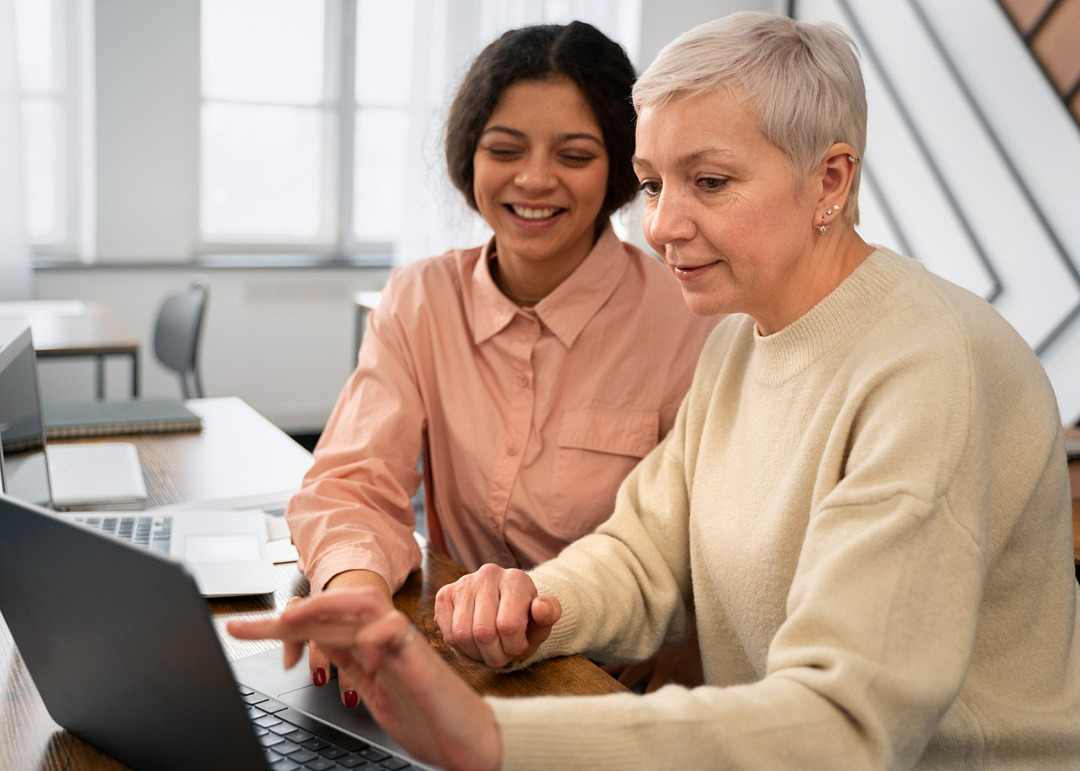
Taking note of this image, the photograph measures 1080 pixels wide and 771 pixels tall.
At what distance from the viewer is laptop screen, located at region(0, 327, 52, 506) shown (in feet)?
3.83

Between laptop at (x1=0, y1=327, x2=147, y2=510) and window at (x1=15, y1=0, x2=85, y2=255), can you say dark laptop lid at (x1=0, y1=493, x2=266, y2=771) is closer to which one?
laptop at (x1=0, y1=327, x2=147, y2=510)

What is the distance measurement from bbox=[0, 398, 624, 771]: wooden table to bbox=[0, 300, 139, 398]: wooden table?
100 cm

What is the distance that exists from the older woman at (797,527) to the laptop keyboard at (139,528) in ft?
1.66

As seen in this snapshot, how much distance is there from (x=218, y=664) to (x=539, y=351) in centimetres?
95

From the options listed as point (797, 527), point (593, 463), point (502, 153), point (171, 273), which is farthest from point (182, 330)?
point (797, 527)

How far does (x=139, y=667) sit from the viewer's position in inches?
29.1

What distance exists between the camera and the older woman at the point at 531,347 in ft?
4.90

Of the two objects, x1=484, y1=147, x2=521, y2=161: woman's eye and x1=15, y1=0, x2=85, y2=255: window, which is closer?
x1=484, y1=147, x2=521, y2=161: woman's eye

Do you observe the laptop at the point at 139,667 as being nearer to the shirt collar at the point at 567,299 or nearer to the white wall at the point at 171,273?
the shirt collar at the point at 567,299

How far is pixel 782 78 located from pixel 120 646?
74 cm

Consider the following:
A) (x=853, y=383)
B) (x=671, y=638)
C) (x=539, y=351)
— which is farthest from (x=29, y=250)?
(x=853, y=383)

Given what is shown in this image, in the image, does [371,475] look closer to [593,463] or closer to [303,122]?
[593,463]

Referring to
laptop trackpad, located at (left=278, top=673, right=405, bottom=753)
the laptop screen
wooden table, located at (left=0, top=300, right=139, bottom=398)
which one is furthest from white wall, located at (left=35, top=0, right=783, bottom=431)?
laptop trackpad, located at (left=278, top=673, right=405, bottom=753)

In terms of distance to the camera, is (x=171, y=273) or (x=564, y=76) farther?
(x=171, y=273)
